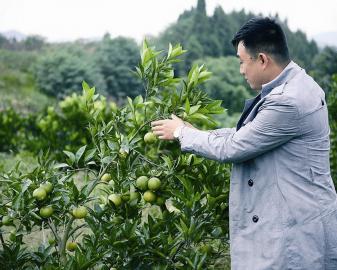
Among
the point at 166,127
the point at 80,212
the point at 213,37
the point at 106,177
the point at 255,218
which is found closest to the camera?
the point at 255,218

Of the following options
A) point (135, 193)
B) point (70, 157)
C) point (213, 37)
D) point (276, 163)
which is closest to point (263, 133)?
point (276, 163)

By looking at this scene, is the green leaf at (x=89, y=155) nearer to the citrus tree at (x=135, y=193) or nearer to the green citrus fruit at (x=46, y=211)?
the citrus tree at (x=135, y=193)

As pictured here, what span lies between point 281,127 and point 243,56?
38cm

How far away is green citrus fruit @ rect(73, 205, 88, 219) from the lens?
2.71 m

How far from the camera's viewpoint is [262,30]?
2.40 meters

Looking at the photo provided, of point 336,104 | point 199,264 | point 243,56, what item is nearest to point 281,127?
point 243,56

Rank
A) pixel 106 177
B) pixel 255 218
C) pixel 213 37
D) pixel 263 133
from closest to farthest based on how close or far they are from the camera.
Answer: pixel 263 133, pixel 255 218, pixel 106 177, pixel 213 37

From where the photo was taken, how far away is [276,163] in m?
2.35

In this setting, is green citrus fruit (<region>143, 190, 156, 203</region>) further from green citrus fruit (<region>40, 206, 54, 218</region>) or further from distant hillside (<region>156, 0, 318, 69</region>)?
distant hillside (<region>156, 0, 318, 69</region>)

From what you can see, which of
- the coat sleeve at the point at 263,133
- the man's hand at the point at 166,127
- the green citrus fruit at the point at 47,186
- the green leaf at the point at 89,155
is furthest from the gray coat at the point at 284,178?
the green citrus fruit at the point at 47,186

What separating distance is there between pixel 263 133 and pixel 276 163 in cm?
16

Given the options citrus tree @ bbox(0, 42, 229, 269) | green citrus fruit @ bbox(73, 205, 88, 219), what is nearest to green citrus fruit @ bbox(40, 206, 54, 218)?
citrus tree @ bbox(0, 42, 229, 269)

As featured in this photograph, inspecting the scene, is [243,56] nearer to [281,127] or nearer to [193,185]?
[281,127]

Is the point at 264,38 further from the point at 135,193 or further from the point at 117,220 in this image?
the point at 117,220
